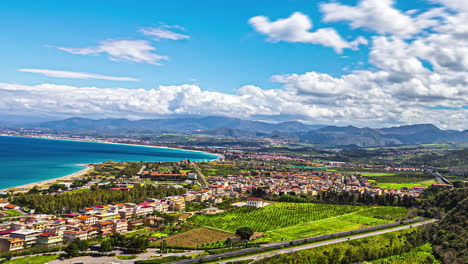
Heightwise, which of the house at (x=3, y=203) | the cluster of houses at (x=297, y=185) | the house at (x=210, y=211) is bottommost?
the house at (x=210, y=211)

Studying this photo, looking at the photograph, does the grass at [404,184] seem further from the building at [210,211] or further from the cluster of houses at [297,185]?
the building at [210,211]

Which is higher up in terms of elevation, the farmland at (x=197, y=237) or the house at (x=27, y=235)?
the house at (x=27, y=235)

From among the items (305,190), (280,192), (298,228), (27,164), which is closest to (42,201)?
(298,228)

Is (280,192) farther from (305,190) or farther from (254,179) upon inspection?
(254,179)

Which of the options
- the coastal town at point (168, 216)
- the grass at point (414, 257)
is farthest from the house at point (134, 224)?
the grass at point (414, 257)

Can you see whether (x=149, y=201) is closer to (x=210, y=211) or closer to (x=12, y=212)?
(x=210, y=211)

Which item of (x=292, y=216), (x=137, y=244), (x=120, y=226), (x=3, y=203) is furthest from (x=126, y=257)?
(x=3, y=203)

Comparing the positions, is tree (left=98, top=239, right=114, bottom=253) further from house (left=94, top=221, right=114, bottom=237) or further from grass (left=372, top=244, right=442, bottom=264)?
grass (left=372, top=244, right=442, bottom=264)

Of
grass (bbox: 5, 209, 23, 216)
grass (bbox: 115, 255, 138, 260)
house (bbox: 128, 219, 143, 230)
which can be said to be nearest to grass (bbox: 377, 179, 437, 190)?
house (bbox: 128, 219, 143, 230)
